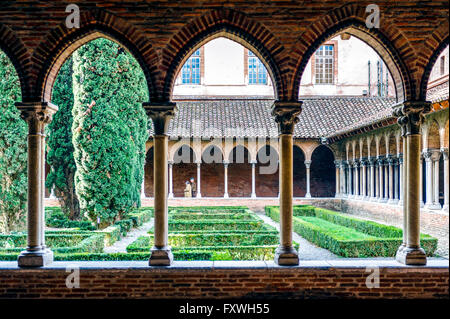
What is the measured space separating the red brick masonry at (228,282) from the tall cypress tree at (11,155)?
6.88 metres

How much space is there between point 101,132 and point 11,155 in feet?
8.17

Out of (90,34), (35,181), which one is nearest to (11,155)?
(35,181)

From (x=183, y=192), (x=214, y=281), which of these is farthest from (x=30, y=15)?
(x=183, y=192)

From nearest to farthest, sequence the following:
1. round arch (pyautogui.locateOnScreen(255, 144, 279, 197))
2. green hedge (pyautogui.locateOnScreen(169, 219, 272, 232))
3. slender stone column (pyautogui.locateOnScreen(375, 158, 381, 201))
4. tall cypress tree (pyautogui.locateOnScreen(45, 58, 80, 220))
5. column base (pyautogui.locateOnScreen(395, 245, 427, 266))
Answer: column base (pyautogui.locateOnScreen(395, 245, 427, 266)) → green hedge (pyautogui.locateOnScreen(169, 219, 272, 232)) → tall cypress tree (pyautogui.locateOnScreen(45, 58, 80, 220)) → slender stone column (pyautogui.locateOnScreen(375, 158, 381, 201)) → round arch (pyautogui.locateOnScreen(255, 144, 279, 197))

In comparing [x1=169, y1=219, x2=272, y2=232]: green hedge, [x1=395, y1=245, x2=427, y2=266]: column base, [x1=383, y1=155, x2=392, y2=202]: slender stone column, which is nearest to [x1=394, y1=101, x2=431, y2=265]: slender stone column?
[x1=395, y1=245, x2=427, y2=266]: column base

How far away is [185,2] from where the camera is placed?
6012 mm

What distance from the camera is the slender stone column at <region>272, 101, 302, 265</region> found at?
238 inches

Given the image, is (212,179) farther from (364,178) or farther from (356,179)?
(364,178)

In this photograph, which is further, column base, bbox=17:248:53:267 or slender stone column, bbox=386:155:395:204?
slender stone column, bbox=386:155:395:204

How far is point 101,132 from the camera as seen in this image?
12688 mm

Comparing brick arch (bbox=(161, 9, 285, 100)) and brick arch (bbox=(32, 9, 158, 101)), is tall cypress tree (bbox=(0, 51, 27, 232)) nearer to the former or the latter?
brick arch (bbox=(32, 9, 158, 101))

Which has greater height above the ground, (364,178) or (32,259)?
(364,178)

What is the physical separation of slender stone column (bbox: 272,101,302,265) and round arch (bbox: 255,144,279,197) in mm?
18438

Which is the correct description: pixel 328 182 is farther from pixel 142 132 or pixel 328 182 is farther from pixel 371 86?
pixel 142 132
